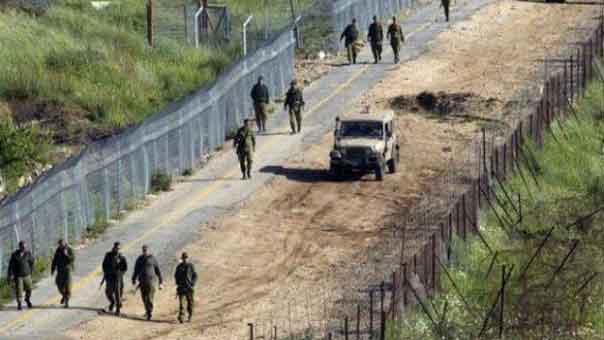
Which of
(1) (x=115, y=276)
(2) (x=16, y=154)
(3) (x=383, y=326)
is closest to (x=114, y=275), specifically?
(1) (x=115, y=276)

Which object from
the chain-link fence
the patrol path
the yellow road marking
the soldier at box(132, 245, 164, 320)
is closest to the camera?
the soldier at box(132, 245, 164, 320)

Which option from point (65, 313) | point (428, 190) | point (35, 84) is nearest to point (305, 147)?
point (428, 190)

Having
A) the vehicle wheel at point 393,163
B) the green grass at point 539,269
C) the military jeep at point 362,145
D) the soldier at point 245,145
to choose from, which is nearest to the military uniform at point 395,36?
the green grass at point 539,269

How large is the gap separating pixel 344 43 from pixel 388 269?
24.8m

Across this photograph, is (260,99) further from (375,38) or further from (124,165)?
(375,38)

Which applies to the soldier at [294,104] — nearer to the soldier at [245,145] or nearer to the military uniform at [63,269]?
the soldier at [245,145]

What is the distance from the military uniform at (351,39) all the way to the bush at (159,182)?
1495 cm

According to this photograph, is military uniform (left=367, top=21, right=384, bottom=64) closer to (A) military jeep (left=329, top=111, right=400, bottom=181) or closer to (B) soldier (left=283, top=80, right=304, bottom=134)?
(B) soldier (left=283, top=80, right=304, bottom=134)

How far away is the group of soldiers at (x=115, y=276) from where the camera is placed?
111 feet

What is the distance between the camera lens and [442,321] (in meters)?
31.8

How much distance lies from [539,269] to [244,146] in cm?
1059

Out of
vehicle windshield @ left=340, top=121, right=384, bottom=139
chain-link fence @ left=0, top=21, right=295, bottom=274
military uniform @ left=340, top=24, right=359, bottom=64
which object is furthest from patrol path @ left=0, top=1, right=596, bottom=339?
military uniform @ left=340, top=24, right=359, bottom=64

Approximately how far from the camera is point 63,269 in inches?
1369

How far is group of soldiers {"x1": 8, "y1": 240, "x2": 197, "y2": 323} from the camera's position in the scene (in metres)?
33.9
